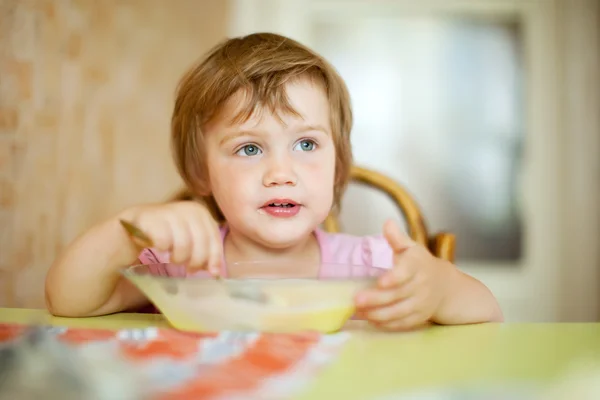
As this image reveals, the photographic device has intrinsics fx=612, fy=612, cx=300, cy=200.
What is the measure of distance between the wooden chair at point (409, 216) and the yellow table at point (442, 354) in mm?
398

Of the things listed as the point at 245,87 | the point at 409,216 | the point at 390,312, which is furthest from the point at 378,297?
the point at 409,216

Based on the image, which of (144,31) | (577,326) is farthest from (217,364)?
(144,31)

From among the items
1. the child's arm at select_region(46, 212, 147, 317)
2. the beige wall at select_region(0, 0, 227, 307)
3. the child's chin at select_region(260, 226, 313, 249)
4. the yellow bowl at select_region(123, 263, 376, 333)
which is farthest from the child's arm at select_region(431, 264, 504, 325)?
the beige wall at select_region(0, 0, 227, 307)

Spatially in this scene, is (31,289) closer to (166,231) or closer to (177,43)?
(166,231)

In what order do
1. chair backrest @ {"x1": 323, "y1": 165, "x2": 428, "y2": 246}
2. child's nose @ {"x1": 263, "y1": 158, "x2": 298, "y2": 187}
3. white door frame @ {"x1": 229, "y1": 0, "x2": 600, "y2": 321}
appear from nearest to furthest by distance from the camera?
child's nose @ {"x1": 263, "y1": 158, "x2": 298, "y2": 187} → chair backrest @ {"x1": 323, "y1": 165, "x2": 428, "y2": 246} → white door frame @ {"x1": 229, "y1": 0, "x2": 600, "y2": 321}

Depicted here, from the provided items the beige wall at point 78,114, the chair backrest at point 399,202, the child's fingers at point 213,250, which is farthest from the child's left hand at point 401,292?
the beige wall at point 78,114

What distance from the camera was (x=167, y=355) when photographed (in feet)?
1.56

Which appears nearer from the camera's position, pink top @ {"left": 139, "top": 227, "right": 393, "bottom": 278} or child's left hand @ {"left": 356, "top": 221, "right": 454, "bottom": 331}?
child's left hand @ {"left": 356, "top": 221, "right": 454, "bottom": 331}

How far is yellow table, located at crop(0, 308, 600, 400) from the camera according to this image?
16.3 inches

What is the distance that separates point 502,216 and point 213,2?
168 cm

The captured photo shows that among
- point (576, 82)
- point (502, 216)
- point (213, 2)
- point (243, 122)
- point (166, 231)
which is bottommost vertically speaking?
point (502, 216)

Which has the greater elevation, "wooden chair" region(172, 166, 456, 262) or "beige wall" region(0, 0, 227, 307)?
"beige wall" region(0, 0, 227, 307)

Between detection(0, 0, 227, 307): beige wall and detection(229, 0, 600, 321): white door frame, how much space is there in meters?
0.81

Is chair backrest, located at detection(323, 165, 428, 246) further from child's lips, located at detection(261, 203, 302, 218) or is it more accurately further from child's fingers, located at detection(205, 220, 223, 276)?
child's fingers, located at detection(205, 220, 223, 276)
